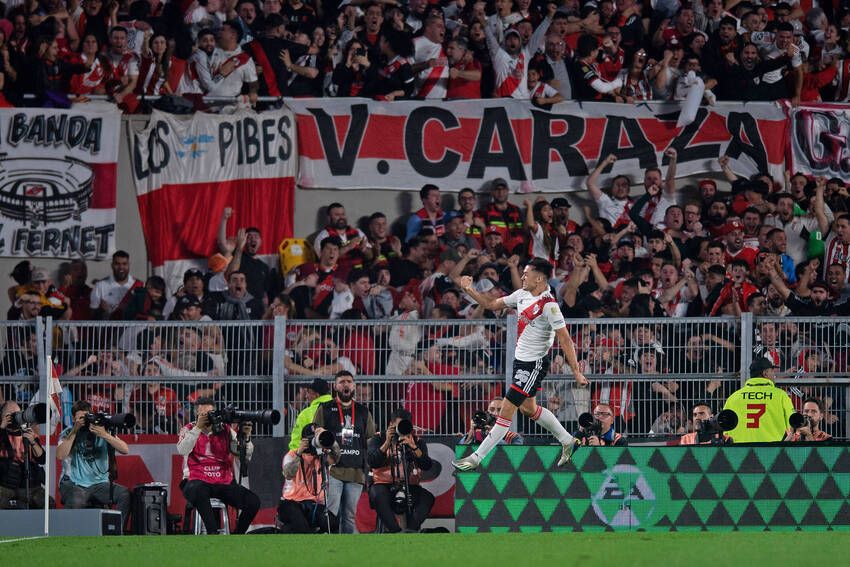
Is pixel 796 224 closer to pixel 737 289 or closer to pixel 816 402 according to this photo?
pixel 737 289

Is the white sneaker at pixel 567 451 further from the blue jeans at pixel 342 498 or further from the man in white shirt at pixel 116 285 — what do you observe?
the man in white shirt at pixel 116 285

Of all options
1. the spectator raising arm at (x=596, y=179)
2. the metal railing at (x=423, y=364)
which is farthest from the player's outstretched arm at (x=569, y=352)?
the spectator raising arm at (x=596, y=179)

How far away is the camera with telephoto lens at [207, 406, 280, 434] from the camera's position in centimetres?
1641

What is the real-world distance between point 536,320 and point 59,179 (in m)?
9.93

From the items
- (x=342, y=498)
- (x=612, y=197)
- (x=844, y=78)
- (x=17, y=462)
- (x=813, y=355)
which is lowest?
(x=342, y=498)

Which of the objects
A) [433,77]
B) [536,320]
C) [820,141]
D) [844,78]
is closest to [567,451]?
[536,320]

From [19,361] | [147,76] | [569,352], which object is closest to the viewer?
[569,352]

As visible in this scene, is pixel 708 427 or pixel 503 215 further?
pixel 503 215

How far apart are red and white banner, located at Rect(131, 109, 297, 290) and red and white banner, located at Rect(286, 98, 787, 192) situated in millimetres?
547

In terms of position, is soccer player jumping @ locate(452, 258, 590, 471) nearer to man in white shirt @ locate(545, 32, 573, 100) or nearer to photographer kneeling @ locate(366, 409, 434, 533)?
photographer kneeling @ locate(366, 409, 434, 533)

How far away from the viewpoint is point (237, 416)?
53.9ft

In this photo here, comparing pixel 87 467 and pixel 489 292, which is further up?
pixel 489 292

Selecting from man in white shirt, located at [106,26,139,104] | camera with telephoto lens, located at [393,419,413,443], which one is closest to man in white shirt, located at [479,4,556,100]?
man in white shirt, located at [106,26,139,104]

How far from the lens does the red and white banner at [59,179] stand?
2177 centimetres
